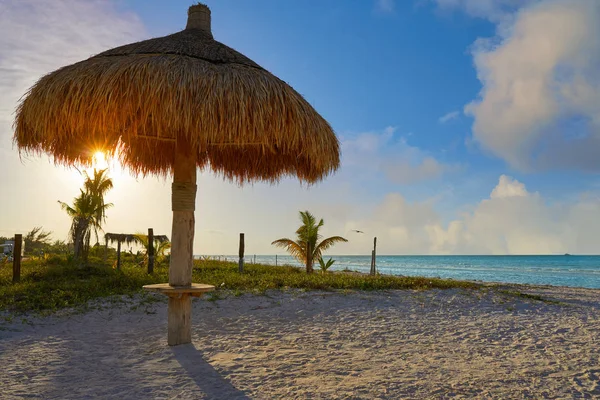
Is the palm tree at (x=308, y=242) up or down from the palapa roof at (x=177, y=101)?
down

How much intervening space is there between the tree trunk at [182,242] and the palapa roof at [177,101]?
0.38 m

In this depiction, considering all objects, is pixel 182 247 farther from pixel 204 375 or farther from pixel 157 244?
pixel 157 244

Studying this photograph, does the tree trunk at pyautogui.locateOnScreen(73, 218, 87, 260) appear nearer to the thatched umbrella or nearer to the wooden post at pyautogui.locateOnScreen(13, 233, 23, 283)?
the wooden post at pyautogui.locateOnScreen(13, 233, 23, 283)

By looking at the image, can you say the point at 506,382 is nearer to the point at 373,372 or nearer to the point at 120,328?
the point at 373,372

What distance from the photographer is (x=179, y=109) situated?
4965 millimetres

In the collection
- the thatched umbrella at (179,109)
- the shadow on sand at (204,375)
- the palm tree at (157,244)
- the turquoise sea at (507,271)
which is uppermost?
the thatched umbrella at (179,109)

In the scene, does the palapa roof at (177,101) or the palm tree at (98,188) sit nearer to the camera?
the palapa roof at (177,101)

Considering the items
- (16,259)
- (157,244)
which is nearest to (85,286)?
(16,259)

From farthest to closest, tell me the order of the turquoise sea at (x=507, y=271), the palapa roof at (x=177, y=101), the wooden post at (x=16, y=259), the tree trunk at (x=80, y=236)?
the turquoise sea at (x=507, y=271) → the tree trunk at (x=80, y=236) → the wooden post at (x=16, y=259) → the palapa roof at (x=177, y=101)

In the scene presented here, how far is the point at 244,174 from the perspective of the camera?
25.7ft

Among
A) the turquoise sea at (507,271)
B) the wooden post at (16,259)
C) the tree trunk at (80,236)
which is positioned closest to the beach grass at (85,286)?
the wooden post at (16,259)

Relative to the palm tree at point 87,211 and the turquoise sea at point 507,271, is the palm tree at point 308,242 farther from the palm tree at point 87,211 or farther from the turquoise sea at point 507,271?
the turquoise sea at point 507,271

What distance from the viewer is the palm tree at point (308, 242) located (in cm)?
1883

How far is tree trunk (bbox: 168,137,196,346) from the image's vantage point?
583 cm
